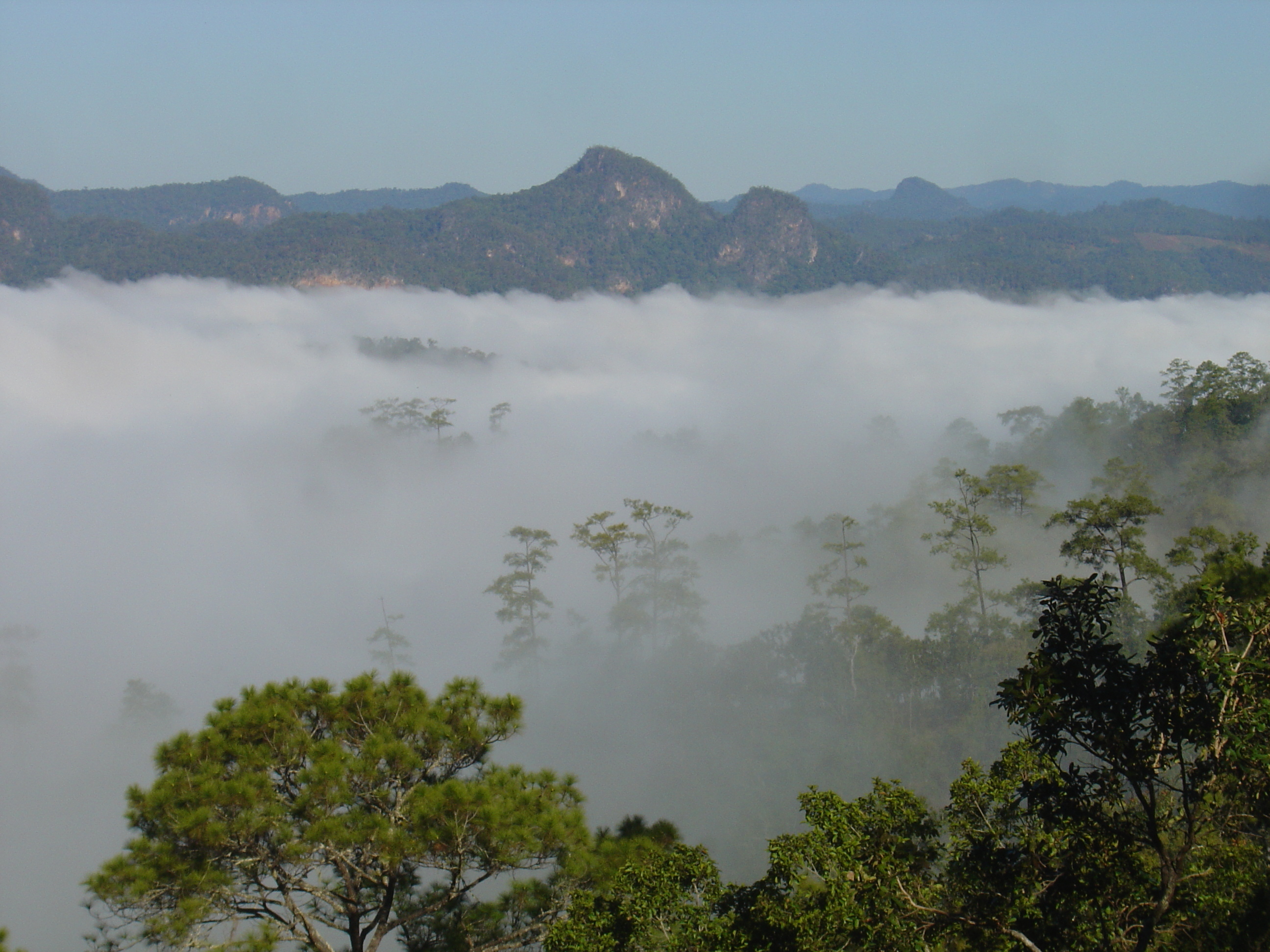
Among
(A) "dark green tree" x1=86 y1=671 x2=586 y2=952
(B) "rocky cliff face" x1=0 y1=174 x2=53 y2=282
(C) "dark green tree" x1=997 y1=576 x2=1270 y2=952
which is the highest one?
(B) "rocky cliff face" x1=0 y1=174 x2=53 y2=282

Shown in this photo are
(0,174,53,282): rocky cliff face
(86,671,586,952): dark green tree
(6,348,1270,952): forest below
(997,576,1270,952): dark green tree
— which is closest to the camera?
(997,576,1270,952): dark green tree

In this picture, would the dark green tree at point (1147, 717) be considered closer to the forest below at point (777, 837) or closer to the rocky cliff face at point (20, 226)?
the forest below at point (777, 837)

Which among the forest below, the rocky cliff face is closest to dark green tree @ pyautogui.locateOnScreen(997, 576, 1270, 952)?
the forest below

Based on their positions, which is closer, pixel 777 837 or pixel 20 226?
pixel 777 837

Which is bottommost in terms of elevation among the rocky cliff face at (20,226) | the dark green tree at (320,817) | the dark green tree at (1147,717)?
the dark green tree at (320,817)

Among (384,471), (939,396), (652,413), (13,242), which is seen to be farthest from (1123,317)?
(13,242)

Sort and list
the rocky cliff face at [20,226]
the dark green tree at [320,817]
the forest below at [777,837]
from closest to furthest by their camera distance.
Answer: the forest below at [777,837], the dark green tree at [320,817], the rocky cliff face at [20,226]

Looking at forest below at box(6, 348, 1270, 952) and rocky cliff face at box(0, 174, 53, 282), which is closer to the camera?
forest below at box(6, 348, 1270, 952)

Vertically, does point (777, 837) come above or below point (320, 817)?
above

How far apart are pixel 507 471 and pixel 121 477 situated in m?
57.5

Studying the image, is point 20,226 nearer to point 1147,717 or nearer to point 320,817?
point 320,817

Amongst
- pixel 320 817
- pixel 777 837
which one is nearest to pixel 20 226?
pixel 320 817

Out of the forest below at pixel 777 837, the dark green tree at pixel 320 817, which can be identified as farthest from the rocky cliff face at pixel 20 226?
the forest below at pixel 777 837

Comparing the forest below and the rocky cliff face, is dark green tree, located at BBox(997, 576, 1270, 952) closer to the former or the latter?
the forest below
